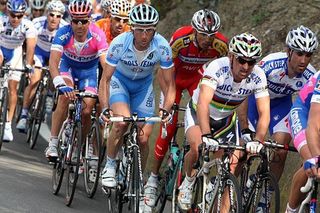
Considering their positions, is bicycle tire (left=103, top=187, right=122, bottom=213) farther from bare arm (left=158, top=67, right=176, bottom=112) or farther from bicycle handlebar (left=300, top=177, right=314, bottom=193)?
bicycle handlebar (left=300, top=177, right=314, bottom=193)

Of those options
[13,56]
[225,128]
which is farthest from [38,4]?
[225,128]

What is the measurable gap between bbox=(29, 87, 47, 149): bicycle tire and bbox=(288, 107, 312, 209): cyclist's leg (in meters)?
6.73

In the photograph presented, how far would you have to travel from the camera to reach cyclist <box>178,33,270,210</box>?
9461 millimetres

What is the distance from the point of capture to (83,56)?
505 inches

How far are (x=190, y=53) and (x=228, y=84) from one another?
7.09ft

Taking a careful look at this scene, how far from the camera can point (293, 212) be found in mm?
9070

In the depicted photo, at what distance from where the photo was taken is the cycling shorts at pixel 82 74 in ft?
42.1

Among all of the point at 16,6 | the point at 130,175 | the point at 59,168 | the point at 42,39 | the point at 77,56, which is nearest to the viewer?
the point at 130,175

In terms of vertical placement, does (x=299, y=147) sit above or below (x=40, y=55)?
below

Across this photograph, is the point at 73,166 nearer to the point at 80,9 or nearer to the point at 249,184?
the point at 80,9

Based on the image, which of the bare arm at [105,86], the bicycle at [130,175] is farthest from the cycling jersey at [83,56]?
the bicycle at [130,175]

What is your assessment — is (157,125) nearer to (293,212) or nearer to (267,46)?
(267,46)

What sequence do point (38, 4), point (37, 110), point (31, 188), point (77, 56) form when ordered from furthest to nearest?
point (38, 4) < point (37, 110) < point (77, 56) < point (31, 188)

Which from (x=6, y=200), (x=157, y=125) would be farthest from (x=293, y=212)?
(x=157, y=125)
